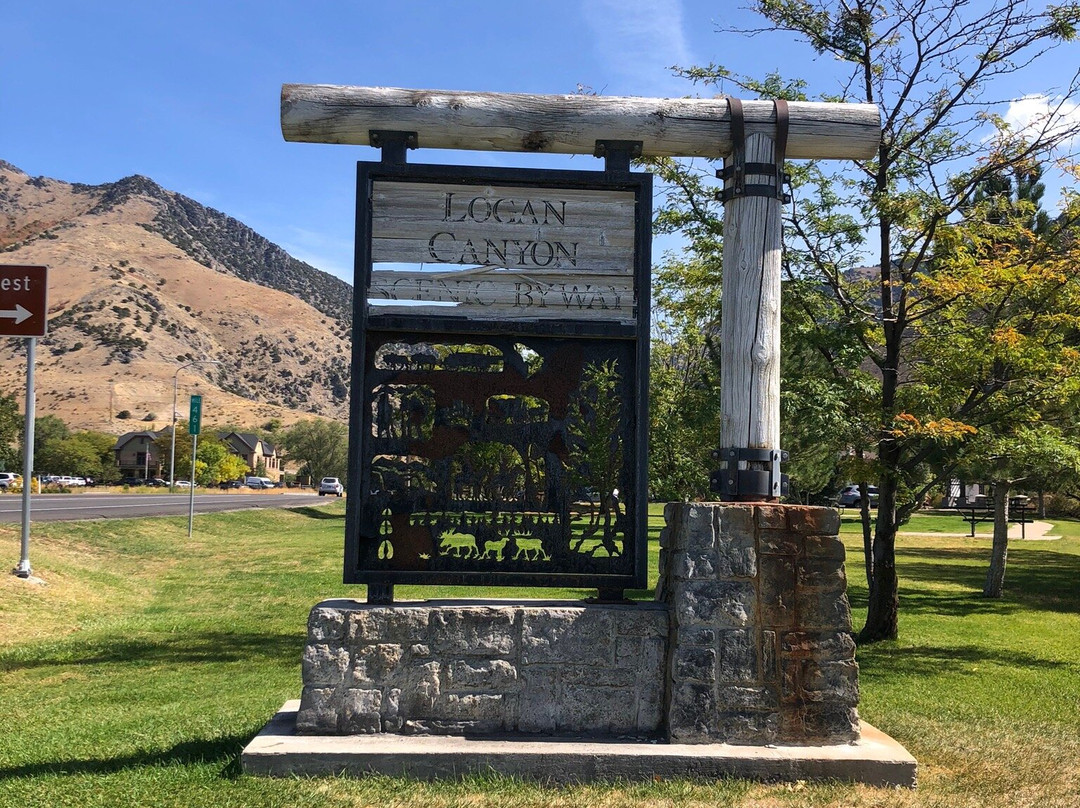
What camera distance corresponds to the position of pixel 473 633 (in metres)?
5.06

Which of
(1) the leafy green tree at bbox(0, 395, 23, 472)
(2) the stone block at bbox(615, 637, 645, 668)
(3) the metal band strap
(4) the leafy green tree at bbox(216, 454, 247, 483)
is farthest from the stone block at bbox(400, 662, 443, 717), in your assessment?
(4) the leafy green tree at bbox(216, 454, 247, 483)

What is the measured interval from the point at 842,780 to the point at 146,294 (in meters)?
133

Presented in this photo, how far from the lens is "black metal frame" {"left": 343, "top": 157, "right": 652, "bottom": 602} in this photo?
522cm

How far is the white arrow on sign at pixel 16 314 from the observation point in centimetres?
1230

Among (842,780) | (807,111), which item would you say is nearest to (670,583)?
(842,780)

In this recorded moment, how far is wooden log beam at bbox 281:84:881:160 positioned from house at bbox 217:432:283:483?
88215 mm

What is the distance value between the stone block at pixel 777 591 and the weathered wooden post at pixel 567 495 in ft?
0.03

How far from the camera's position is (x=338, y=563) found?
21125mm

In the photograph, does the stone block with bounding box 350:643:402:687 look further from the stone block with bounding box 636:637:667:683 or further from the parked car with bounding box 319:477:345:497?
the parked car with bounding box 319:477:345:497

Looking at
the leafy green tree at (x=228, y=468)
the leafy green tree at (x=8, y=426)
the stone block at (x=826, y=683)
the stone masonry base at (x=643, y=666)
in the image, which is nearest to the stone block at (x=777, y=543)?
the stone masonry base at (x=643, y=666)

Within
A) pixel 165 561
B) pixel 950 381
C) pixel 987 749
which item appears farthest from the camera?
pixel 165 561

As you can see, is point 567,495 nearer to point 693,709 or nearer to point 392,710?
point 693,709

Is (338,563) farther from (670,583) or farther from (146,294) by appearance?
(146,294)

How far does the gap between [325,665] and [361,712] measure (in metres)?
0.31
